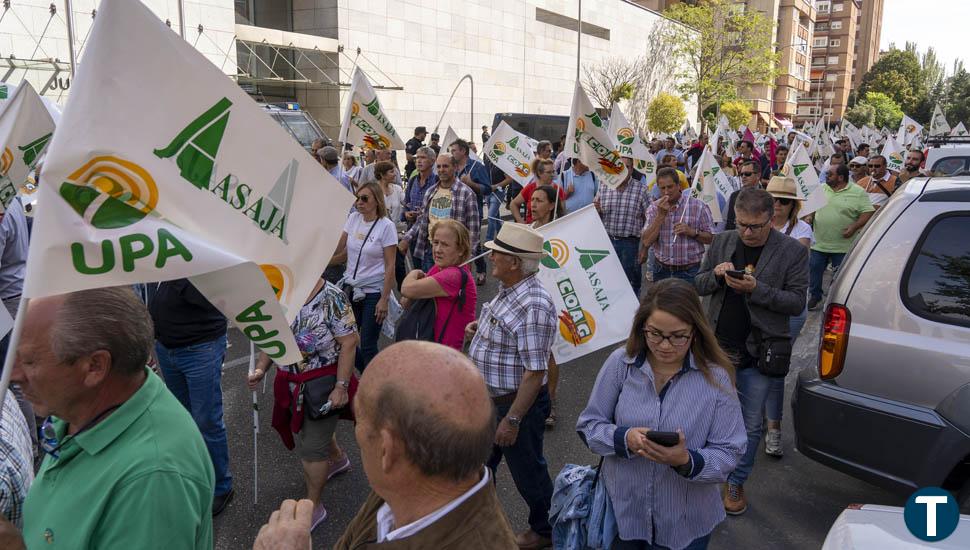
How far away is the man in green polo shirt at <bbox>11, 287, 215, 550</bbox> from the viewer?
172 centimetres

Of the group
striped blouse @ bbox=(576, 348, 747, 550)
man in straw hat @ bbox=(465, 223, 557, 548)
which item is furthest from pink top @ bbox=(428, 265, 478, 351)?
striped blouse @ bbox=(576, 348, 747, 550)

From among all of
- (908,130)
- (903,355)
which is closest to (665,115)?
(908,130)

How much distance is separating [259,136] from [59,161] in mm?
670

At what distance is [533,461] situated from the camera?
3691 mm

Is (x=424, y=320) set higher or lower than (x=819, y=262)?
higher

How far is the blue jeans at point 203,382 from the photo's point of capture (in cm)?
396

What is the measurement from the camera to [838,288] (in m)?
3.83

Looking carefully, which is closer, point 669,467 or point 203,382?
point 669,467

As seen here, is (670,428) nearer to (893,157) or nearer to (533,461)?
(533,461)

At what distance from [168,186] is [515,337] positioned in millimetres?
1880

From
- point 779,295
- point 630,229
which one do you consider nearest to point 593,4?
point 630,229

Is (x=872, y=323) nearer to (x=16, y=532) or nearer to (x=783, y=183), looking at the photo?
(x=783, y=183)

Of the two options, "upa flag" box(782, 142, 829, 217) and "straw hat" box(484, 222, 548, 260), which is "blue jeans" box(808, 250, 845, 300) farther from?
"straw hat" box(484, 222, 548, 260)

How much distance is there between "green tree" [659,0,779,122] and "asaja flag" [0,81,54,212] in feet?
166
